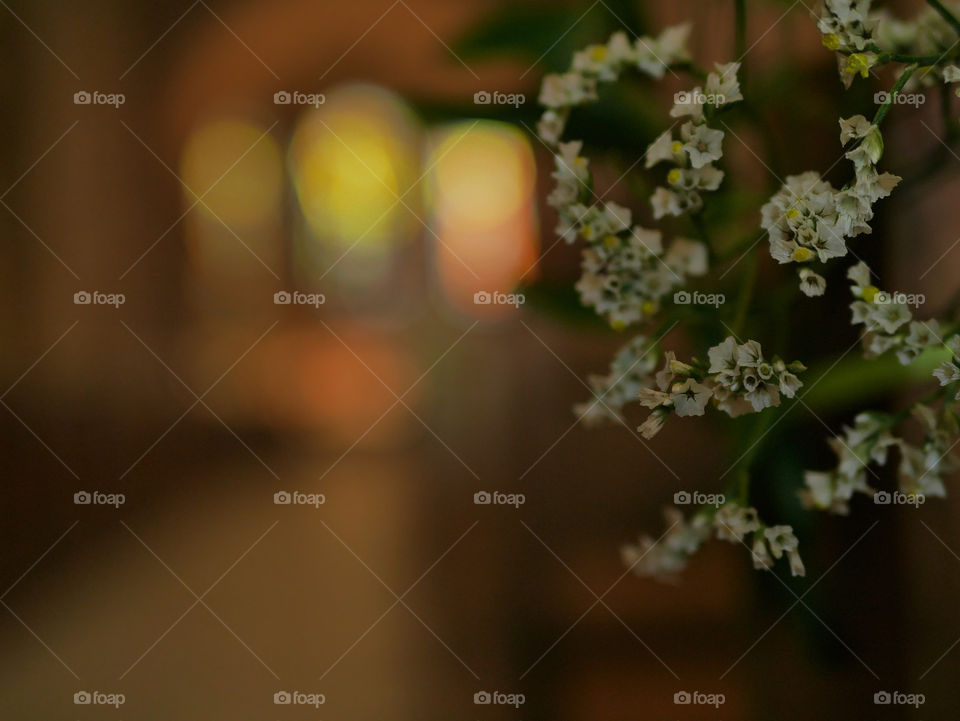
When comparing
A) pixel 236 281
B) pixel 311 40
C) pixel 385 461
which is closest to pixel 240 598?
pixel 385 461

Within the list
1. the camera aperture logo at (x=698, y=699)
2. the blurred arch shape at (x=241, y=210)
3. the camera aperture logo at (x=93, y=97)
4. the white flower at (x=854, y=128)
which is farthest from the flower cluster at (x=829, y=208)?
the blurred arch shape at (x=241, y=210)

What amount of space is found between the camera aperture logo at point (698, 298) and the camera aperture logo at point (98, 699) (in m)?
0.49

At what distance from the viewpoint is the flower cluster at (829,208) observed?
1.03 feet

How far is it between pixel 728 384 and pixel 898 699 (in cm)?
36

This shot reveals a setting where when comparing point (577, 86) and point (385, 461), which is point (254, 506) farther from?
point (577, 86)

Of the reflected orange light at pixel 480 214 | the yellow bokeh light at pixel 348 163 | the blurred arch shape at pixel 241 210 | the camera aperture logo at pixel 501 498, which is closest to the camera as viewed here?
the camera aperture logo at pixel 501 498

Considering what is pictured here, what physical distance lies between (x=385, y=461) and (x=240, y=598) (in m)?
0.81

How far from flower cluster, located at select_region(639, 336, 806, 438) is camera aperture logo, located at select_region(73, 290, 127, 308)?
1.67 ft

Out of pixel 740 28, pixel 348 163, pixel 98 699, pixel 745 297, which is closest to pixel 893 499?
pixel 745 297

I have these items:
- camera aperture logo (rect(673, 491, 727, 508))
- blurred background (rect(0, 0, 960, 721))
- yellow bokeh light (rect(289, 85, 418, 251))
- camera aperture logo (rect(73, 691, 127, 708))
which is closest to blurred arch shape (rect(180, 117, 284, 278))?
yellow bokeh light (rect(289, 85, 418, 251))

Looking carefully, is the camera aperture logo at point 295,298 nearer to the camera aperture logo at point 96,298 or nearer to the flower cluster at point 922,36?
the camera aperture logo at point 96,298

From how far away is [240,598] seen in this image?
27.1 inches

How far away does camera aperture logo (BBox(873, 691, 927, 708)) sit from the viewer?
1.79 feet

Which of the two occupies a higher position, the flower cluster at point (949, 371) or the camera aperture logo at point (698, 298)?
the camera aperture logo at point (698, 298)
